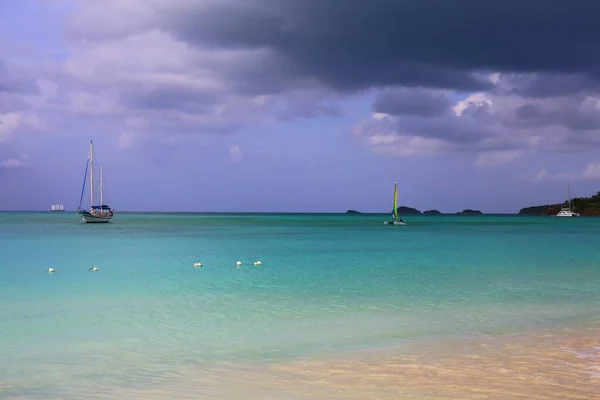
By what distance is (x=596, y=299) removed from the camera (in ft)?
69.7

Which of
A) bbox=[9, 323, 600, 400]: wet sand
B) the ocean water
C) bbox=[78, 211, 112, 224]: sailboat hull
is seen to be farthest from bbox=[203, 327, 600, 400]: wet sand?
bbox=[78, 211, 112, 224]: sailboat hull

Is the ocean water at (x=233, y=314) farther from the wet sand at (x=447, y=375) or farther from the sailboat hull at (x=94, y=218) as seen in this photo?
the sailboat hull at (x=94, y=218)

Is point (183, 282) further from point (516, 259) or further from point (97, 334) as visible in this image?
→ point (516, 259)

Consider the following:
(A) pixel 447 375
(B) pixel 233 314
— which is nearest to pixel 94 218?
(B) pixel 233 314

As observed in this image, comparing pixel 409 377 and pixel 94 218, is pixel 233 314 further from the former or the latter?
pixel 94 218

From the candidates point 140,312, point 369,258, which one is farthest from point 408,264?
point 140,312

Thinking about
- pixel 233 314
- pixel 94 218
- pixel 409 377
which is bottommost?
pixel 233 314

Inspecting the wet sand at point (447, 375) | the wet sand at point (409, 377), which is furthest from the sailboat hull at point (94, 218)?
the wet sand at point (447, 375)

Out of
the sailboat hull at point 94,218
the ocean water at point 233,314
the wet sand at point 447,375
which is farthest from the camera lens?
the sailboat hull at point 94,218

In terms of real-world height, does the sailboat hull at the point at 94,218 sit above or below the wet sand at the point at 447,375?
above

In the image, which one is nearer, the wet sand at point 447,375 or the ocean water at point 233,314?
the wet sand at point 447,375

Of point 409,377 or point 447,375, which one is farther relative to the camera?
point 447,375

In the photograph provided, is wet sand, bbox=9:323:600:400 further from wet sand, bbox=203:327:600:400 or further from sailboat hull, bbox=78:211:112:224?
sailboat hull, bbox=78:211:112:224

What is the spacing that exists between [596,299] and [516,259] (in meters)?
19.0
